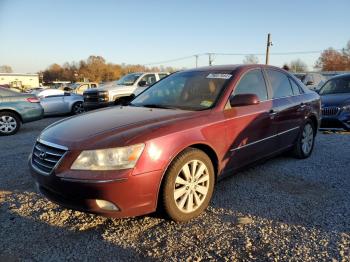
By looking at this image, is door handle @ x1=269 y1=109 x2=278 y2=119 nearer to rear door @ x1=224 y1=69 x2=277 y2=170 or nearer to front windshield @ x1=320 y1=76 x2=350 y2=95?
rear door @ x1=224 y1=69 x2=277 y2=170

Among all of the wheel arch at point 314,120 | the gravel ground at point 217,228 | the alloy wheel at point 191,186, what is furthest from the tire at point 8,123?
the wheel arch at point 314,120

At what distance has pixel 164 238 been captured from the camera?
9.32ft

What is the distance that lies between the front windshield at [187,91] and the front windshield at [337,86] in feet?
18.7

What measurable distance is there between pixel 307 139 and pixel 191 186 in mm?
3125

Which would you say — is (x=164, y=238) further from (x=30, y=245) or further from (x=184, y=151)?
(x=30, y=245)

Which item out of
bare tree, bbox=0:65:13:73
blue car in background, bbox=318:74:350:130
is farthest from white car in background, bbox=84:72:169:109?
bare tree, bbox=0:65:13:73

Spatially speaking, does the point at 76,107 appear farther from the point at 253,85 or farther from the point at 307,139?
the point at 253,85

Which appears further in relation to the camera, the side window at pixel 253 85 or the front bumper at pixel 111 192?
the side window at pixel 253 85

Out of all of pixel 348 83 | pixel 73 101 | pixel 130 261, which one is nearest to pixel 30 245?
pixel 130 261

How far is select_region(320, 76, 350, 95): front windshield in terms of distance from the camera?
27.7 feet

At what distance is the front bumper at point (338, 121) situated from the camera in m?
7.49

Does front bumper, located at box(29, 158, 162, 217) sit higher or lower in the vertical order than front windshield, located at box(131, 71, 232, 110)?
lower

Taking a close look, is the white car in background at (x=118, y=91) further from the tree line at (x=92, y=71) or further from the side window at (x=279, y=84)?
the tree line at (x=92, y=71)

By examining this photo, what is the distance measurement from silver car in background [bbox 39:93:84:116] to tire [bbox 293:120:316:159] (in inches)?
431
